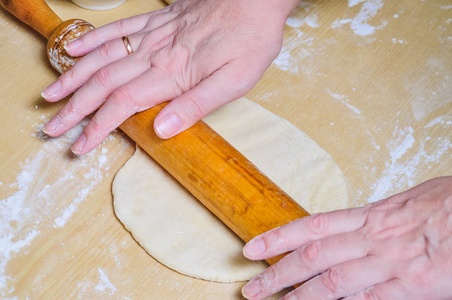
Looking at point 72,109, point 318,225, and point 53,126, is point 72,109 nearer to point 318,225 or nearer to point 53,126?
point 53,126

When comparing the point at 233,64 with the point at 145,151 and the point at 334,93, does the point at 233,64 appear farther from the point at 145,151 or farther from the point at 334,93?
the point at 334,93

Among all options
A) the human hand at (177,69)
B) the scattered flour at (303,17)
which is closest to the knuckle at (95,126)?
the human hand at (177,69)

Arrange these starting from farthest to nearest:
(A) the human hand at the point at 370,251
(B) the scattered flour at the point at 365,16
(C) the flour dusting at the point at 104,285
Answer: (B) the scattered flour at the point at 365,16 → (C) the flour dusting at the point at 104,285 → (A) the human hand at the point at 370,251

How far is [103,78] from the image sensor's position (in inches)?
56.9

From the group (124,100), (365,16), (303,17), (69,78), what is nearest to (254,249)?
(124,100)

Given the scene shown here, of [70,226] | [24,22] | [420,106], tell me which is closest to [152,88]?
[70,226]

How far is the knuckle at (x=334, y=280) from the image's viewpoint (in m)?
1.04

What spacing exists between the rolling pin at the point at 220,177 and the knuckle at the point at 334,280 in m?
0.16

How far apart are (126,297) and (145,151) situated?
0.49m

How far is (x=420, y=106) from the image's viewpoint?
6.02ft

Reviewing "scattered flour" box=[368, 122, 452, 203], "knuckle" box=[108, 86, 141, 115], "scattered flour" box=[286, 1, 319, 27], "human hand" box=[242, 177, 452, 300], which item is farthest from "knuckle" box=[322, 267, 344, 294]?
"scattered flour" box=[286, 1, 319, 27]

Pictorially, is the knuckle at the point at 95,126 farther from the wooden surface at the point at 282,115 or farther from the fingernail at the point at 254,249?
the fingernail at the point at 254,249

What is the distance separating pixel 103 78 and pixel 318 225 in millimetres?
831

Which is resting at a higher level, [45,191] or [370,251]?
[45,191]
